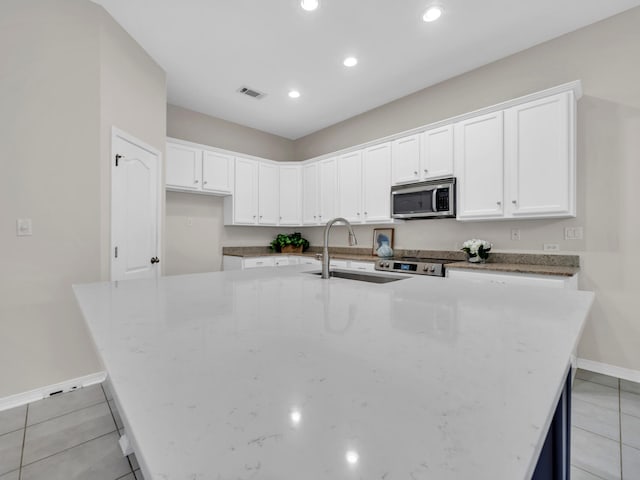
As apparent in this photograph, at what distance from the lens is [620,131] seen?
8.18 ft

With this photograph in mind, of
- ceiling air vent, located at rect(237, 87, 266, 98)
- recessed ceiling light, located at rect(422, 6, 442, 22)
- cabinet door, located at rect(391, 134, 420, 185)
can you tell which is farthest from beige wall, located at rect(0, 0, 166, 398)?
cabinet door, located at rect(391, 134, 420, 185)

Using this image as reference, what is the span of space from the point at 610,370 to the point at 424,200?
6.98 feet

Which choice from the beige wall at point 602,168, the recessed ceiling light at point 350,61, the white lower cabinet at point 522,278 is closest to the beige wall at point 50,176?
the recessed ceiling light at point 350,61

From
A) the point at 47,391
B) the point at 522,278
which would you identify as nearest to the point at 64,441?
the point at 47,391

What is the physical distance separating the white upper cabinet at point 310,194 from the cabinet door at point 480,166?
7.07 ft

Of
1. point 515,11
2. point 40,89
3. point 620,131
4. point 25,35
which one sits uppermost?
point 515,11

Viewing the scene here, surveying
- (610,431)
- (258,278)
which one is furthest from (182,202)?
(610,431)

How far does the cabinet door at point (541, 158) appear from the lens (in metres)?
2.46

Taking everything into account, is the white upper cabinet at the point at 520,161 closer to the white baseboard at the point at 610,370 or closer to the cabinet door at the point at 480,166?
the cabinet door at the point at 480,166

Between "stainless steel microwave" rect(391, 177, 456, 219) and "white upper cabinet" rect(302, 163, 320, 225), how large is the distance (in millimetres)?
1405

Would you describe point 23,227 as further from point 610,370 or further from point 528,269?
point 610,370

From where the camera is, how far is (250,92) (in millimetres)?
3785

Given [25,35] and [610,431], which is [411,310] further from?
[25,35]

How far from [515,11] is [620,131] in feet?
4.25
